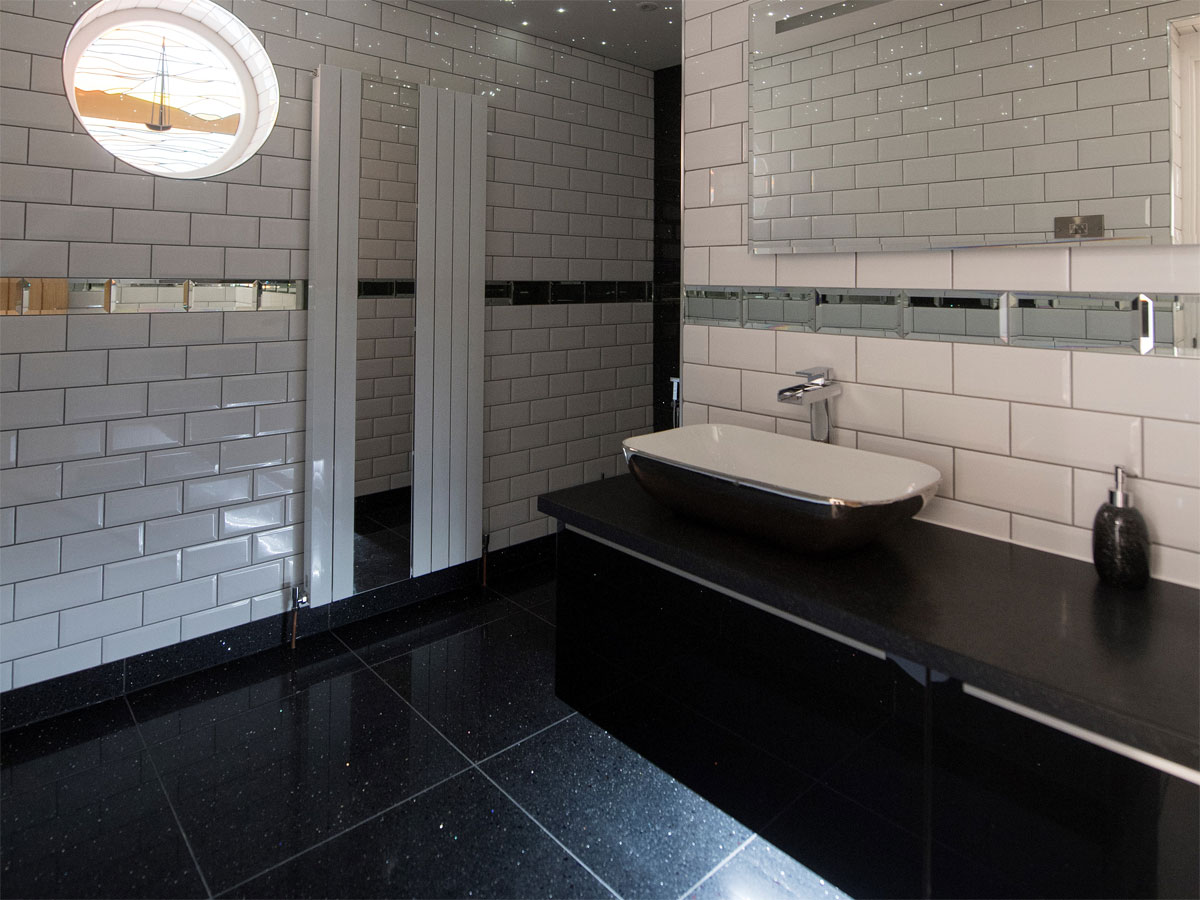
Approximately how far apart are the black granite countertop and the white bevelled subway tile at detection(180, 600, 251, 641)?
67.1 inches

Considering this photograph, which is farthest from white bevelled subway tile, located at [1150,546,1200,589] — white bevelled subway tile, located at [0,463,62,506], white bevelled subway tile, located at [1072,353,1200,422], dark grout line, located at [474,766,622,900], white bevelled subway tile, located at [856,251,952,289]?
white bevelled subway tile, located at [0,463,62,506]

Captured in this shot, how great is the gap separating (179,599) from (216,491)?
1.34ft

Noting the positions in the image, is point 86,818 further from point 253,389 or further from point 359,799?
point 253,389

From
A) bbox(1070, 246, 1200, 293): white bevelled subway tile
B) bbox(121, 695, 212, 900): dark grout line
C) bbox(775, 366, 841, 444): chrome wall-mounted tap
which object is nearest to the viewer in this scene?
bbox(1070, 246, 1200, 293): white bevelled subway tile

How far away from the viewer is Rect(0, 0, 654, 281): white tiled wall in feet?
7.30

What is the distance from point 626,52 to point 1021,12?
2532 millimetres

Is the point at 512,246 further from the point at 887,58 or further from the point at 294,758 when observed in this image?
the point at 294,758

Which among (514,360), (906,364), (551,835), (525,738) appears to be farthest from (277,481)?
(906,364)

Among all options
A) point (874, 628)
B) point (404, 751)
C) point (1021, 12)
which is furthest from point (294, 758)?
point (1021, 12)

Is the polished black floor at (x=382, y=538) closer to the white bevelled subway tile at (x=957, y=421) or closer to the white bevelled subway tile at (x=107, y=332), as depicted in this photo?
the white bevelled subway tile at (x=107, y=332)

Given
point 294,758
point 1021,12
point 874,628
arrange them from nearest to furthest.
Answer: point 874,628 < point 1021,12 < point 294,758

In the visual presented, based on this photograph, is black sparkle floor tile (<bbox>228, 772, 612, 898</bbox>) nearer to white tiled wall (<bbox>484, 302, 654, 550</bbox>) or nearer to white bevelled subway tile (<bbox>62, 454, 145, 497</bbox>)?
white bevelled subway tile (<bbox>62, 454, 145, 497</bbox>)

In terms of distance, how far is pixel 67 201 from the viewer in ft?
7.50

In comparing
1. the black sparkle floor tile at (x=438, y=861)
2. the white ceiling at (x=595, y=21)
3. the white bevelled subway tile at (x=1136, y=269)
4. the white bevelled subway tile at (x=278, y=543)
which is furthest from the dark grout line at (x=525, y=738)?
the white ceiling at (x=595, y=21)
